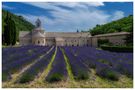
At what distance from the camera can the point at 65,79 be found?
283 inches

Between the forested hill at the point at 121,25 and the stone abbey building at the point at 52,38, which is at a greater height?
the forested hill at the point at 121,25

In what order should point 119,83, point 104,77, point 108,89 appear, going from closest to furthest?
point 108,89 → point 119,83 → point 104,77

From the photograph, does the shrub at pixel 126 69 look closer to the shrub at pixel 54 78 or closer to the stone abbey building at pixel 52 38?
the shrub at pixel 54 78

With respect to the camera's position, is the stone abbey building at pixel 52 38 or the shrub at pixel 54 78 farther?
the stone abbey building at pixel 52 38

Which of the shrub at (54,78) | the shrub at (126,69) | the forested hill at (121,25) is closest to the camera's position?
the shrub at (54,78)

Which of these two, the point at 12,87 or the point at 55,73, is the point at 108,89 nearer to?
the point at 55,73

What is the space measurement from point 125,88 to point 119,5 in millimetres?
2752

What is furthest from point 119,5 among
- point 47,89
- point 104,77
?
point 47,89

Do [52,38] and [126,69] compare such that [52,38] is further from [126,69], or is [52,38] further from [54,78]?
[54,78]

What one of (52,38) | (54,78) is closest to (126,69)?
(54,78)

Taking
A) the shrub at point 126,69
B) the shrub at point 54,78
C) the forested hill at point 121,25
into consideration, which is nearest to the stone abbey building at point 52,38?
the forested hill at point 121,25

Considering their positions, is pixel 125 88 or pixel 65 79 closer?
pixel 125 88

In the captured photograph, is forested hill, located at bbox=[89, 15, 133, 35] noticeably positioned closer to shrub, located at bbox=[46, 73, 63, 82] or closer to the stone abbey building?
the stone abbey building

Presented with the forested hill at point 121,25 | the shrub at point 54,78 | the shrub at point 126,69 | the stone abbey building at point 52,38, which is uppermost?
the forested hill at point 121,25
